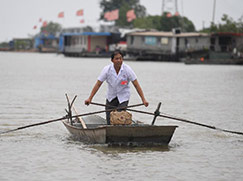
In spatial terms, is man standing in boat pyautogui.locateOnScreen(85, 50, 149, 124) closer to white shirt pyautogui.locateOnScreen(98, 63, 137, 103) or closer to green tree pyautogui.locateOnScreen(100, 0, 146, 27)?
white shirt pyautogui.locateOnScreen(98, 63, 137, 103)

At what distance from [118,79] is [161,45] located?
5705cm

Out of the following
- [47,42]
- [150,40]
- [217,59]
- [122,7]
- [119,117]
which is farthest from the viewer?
[47,42]

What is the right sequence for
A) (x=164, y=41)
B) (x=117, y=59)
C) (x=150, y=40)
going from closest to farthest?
1. (x=117, y=59)
2. (x=164, y=41)
3. (x=150, y=40)

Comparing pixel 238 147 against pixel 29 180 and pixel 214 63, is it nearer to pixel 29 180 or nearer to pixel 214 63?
pixel 29 180

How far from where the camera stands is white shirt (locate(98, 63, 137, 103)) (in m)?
11.6

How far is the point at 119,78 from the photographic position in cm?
1162

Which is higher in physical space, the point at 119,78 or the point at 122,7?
the point at 122,7

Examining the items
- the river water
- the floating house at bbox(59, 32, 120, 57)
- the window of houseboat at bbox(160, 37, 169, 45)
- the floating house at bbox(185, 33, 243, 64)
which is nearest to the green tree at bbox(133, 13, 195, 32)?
the floating house at bbox(59, 32, 120, 57)

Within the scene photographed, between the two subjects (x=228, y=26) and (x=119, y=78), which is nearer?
(x=119, y=78)

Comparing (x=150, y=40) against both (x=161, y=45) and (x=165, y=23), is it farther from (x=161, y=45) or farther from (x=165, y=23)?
(x=165, y=23)

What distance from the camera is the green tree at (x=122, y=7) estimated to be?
12675cm

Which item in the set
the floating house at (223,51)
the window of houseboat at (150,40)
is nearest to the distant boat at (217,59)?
the floating house at (223,51)

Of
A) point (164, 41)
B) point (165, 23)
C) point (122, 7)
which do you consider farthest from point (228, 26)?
point (122, 7)

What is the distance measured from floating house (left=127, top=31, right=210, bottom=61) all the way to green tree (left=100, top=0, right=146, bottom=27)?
57.1 metres
